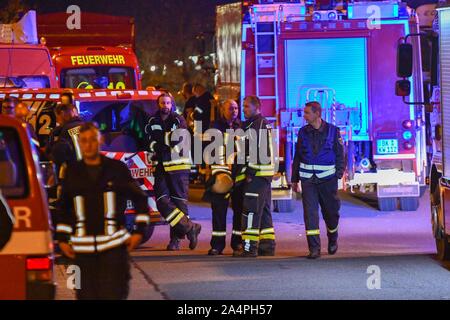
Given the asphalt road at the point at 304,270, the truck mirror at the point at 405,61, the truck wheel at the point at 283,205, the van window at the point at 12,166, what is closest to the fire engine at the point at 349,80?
the truck wheel at the point at 283,205

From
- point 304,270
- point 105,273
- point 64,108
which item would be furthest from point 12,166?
point 304,270

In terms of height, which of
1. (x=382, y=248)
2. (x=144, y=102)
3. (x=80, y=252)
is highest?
(x=144, y=102)

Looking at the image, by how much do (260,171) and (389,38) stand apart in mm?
4846

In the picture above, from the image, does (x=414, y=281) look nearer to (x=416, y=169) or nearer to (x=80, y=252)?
(x=80, y=252)

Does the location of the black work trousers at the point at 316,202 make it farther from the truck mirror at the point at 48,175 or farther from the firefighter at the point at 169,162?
the truck mirror at the point at 48,175

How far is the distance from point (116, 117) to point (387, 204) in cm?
544

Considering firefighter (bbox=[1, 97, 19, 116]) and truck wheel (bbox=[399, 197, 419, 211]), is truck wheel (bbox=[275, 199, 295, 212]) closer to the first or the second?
truck wheel (bbox=[399, 197, 419, 211])

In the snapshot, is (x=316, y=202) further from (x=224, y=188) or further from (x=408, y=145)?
(x=408, y=145)

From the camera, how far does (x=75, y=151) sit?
1114cm

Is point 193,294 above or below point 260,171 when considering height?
below

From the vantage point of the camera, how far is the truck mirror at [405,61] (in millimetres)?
11859

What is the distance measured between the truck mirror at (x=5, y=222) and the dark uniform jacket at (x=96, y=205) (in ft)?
2.14

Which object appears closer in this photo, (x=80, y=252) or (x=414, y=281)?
(x=80, y=252)
